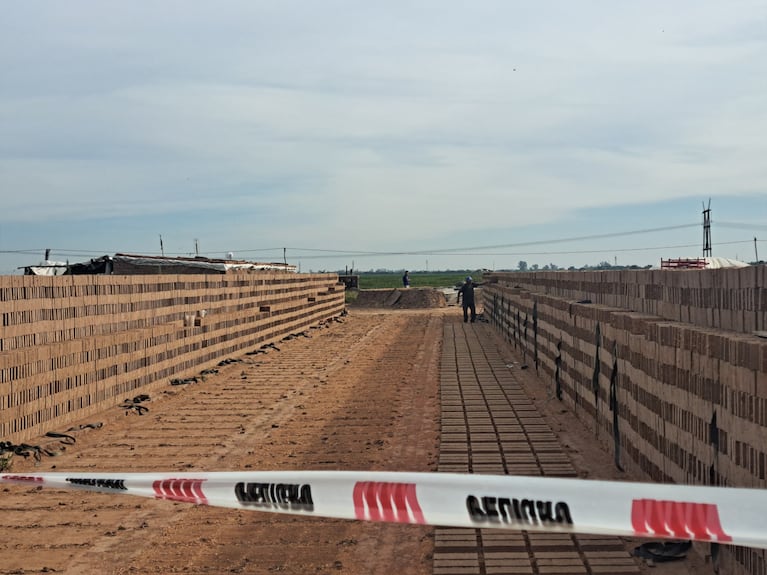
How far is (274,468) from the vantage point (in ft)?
27.4

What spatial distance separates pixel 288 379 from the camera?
1620 cm

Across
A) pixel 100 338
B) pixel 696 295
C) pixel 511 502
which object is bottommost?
pixel 511 502

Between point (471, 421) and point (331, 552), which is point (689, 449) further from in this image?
point (471, 421)

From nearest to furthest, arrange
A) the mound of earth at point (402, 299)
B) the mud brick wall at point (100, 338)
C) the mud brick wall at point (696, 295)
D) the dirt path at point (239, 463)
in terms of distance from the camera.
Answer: the dirt path at point (239, 463) → the mud brick wall at point (696, 295) → the mud brick wall at point (100, 338) → the mound of earth at point (402, 299)

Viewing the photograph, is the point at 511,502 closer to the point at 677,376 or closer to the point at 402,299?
the point at 677,376

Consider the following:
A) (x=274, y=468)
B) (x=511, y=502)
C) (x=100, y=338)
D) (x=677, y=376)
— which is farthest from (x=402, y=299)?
(x=511, y=502)

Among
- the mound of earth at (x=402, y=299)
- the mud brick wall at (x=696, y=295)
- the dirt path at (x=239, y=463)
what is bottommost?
the dirt path at (x=239, y=463)

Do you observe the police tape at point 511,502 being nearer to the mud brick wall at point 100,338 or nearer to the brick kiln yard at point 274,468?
the brick kiln yard at point 274,468

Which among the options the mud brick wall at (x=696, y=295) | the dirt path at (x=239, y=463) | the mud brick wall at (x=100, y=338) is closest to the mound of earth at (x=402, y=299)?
the mud brick wall at (x=100, y=338)

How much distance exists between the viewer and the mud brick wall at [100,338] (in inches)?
384

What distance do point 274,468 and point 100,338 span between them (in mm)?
4841

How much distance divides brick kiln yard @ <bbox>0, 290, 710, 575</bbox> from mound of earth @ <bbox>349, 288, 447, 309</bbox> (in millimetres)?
35202

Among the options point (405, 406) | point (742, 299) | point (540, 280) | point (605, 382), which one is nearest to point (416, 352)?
point (540, 280)

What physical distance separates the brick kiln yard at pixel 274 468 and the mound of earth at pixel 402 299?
35202mm
